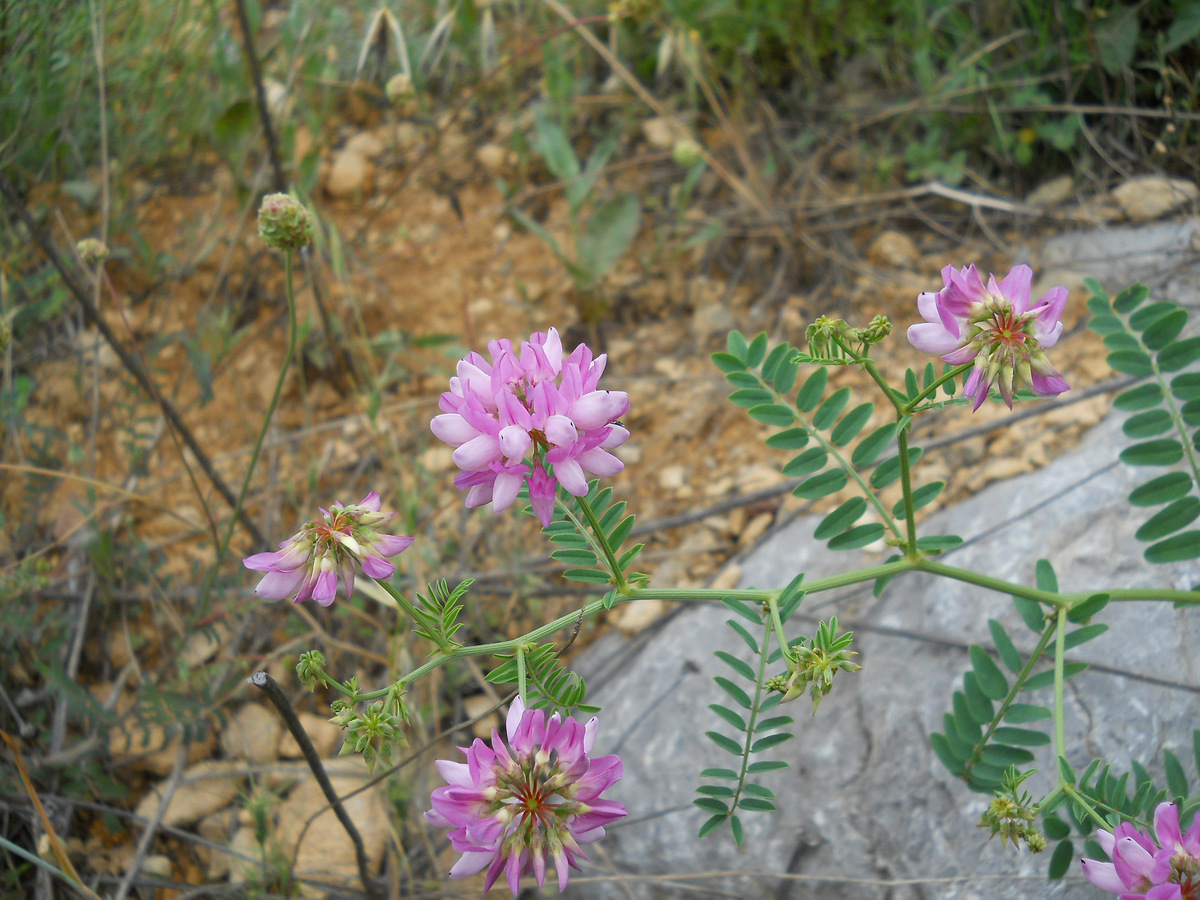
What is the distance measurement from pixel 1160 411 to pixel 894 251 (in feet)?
4.17

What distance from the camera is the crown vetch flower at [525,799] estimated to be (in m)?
0.92

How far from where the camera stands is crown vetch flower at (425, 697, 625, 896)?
917mm

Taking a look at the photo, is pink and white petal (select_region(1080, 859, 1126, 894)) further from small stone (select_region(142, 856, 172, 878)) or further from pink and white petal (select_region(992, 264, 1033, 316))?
small stone (select_region(142, 856, 172, 878))

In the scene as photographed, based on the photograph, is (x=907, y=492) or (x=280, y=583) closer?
(x=280, y=583)

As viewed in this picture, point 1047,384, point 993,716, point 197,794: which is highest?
point 1047,384

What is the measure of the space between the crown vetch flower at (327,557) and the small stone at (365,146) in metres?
2.37

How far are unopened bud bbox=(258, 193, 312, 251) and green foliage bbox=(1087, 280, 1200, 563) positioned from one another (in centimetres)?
134

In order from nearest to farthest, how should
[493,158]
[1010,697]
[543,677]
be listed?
1. [543,677]
2. [1010,697]
3. [493,158]

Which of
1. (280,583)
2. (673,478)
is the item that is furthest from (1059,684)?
(673,478)

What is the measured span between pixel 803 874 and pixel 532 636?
2.64 ft

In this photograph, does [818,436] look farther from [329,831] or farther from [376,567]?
[329,831]

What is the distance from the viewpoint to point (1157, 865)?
3.05ft

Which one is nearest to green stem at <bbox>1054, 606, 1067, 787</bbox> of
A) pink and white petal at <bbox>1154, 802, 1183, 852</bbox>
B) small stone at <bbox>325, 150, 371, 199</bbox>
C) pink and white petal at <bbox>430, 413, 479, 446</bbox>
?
pink and white petal at <bbox>1154, 802, 1183, 852</bbox>

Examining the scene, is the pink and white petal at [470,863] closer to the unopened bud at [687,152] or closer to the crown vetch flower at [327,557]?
the crown vetch flower at [327,557]
